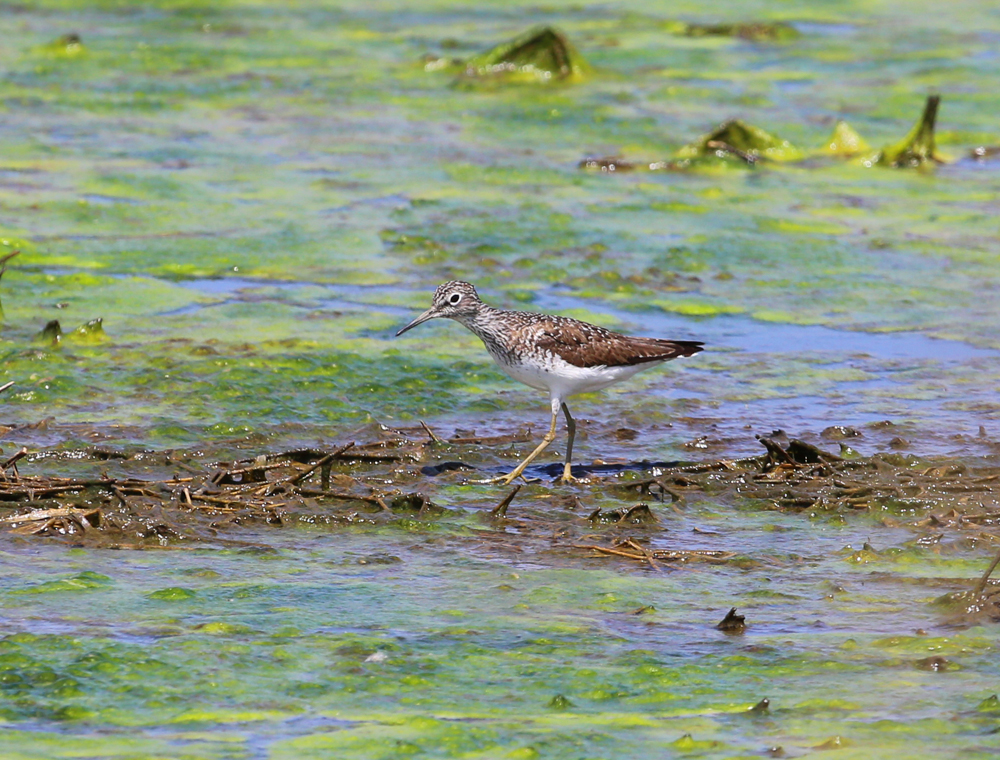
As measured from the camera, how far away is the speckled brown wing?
805cm

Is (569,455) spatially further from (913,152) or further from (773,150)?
(913,152)

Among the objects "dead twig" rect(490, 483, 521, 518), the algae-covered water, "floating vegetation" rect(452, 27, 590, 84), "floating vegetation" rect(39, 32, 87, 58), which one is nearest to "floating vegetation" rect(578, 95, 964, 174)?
the algae-covered water

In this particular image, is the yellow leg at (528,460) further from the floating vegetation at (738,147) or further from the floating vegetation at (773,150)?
the floating vegetation at (738,147)

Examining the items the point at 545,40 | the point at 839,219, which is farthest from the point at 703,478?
the point at 545,40

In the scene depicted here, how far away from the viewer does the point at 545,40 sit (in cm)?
1747

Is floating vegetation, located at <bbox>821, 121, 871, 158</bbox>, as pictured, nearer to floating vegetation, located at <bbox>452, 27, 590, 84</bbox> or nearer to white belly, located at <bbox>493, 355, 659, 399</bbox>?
floating vegetation, located at <bbox>452, 27, 590, 84</bbox>

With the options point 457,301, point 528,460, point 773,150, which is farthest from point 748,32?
point 528,460

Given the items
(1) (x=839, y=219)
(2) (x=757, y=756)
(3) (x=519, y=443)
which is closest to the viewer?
(2) (x=757, y=756)

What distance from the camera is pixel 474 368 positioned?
984 centimetres

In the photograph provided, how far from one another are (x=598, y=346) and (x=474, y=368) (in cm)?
181

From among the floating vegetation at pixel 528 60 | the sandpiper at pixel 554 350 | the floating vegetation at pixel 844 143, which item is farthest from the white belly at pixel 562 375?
the floating vegetation at pixel 528 60

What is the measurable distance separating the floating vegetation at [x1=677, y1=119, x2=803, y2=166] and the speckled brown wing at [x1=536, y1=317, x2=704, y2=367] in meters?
6.59

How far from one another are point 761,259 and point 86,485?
636 centimetres

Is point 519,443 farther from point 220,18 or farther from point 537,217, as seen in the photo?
point 220,18
